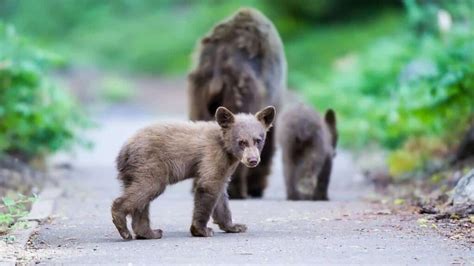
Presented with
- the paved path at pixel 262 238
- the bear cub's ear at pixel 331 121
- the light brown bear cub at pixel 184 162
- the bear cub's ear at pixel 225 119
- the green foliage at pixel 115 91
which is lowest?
the paved path at pixel 262 238

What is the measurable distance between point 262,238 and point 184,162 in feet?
3.29

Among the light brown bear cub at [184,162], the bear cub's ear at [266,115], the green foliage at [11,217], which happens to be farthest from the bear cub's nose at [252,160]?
the green foliage at [11,217]

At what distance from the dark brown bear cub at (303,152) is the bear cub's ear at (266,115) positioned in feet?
10.5

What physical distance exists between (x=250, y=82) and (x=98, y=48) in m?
37.6

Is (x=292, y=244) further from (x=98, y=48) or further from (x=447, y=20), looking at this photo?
(x=98, y=48)

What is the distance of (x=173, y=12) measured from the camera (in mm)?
54406

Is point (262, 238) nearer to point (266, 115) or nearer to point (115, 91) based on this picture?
point (266, 115)

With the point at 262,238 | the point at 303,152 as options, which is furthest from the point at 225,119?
the point at 303,152

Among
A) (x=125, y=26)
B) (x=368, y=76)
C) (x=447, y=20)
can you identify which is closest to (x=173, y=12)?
(x=125, y=26)

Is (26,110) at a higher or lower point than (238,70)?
lower

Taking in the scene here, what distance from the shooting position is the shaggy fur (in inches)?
533

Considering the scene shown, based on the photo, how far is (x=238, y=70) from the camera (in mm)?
13586

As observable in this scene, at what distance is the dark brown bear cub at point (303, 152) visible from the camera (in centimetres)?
1338

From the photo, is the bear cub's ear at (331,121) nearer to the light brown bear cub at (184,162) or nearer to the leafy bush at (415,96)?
the leafy bush at (415,96)
